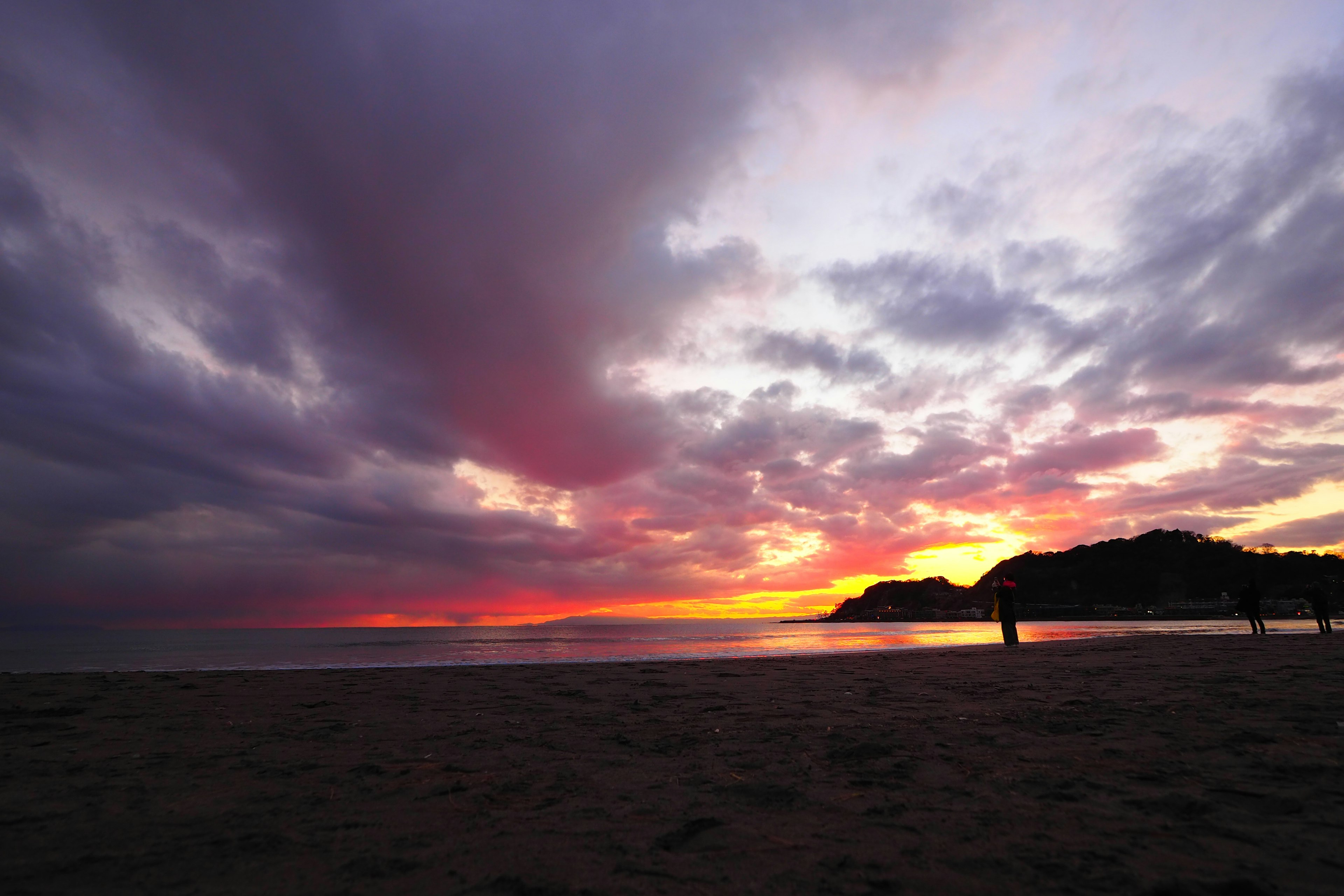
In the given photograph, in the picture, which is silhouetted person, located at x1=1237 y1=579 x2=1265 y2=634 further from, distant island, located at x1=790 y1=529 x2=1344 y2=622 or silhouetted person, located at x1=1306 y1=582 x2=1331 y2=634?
distant island, located at x1=790 y1=529 x2=1344 y2=622

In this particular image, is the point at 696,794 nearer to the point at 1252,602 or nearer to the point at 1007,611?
the point at 1007,611

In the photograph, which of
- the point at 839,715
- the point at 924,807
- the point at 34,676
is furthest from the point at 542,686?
the point at 34,676

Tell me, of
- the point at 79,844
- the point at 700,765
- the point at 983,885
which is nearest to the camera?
the point at 983,885

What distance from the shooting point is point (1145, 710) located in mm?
7270

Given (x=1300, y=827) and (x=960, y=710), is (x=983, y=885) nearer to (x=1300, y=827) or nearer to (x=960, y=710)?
(x=1300, y=827)

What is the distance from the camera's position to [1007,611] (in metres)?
23.2

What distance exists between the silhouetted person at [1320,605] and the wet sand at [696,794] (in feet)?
77.0

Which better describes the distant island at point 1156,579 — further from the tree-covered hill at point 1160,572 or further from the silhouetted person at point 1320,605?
the silhouetted person at point 1320,605

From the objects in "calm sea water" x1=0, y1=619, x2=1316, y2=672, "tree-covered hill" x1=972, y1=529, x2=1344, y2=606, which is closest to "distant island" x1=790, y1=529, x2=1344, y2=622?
"tree-covered hill" x1=972, y1=529, x2=1344, y2=606

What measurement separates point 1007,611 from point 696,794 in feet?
75.4

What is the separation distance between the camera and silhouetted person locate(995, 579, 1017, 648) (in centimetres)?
2289

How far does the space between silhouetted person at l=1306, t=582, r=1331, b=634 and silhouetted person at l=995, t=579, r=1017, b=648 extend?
13344 mm

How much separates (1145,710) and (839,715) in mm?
3724

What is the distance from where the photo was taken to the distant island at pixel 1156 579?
107 metres
